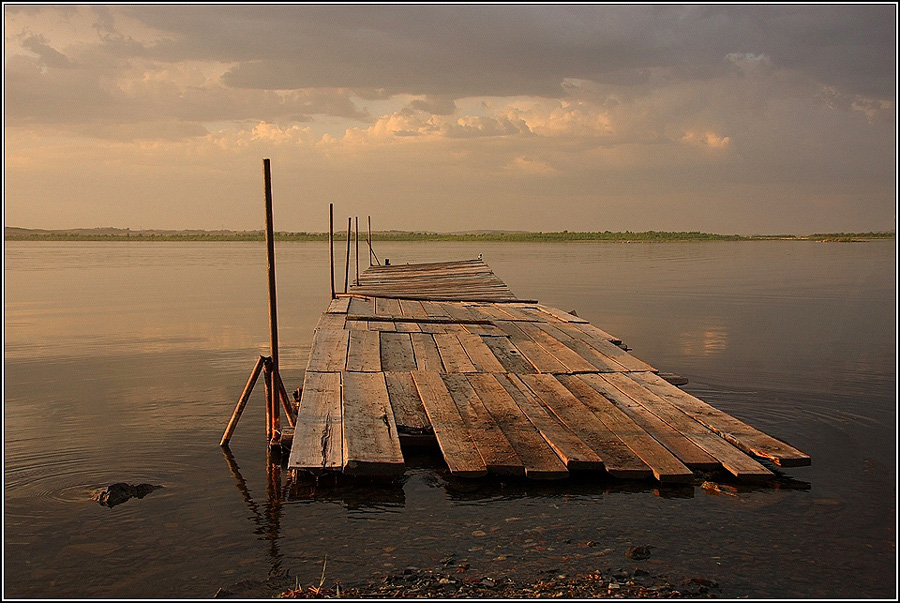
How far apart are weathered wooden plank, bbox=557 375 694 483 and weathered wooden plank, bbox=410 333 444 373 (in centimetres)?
156

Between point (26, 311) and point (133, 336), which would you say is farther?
point (26, 311)

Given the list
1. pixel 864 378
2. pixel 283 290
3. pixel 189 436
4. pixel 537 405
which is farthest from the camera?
pixel 283 290

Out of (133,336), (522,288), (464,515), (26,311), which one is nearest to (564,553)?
(464,515)

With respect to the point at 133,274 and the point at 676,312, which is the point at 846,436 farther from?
the point at 133,274

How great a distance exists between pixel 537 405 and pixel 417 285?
37.3 ft

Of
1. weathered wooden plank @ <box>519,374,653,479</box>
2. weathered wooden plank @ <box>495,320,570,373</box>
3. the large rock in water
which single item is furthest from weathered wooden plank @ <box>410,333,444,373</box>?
the large rock in water

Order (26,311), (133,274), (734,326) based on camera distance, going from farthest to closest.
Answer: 1. (133,274)
2. (26,311)
3. (734,326)

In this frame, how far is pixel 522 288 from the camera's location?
28188 mm

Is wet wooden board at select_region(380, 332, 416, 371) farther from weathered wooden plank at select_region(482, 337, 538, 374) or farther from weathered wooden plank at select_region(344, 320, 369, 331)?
weathered wooden plank at select_region(482, 337, 538, 374)

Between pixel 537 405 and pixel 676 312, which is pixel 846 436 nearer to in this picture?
pixel 537 405

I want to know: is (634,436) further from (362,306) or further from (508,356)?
(362,306)

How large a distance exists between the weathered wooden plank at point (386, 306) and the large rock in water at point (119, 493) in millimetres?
6631

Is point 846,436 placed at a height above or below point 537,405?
below

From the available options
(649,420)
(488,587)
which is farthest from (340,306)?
(488,587)
